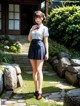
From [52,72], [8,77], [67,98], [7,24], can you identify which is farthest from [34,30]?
[7,24]

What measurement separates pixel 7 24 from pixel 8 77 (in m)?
10.4

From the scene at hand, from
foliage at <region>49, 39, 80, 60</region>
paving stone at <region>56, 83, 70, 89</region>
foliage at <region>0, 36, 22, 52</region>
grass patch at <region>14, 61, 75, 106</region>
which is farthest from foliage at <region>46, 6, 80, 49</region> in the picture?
paving stone at <region>56, 83, 70, 89</region>

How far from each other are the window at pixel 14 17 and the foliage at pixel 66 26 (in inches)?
80.5

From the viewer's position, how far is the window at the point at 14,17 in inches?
742

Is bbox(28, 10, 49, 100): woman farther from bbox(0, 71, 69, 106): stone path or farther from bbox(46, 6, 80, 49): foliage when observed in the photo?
bbox(46, 6, 80, 49): foliage

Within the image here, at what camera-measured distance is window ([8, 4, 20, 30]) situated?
18.8 m

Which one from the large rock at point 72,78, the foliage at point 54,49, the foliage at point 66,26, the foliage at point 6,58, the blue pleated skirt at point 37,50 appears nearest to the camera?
the blue pleated skirt at point 37,50

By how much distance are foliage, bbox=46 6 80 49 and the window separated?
6.71 feet

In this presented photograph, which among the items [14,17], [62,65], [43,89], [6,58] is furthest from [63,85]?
[14,17]

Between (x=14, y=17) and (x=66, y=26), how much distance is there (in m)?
4.50

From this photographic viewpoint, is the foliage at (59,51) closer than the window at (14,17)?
Yes

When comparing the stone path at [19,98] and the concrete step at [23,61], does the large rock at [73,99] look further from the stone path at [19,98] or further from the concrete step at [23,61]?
the concrete step at [23,61]

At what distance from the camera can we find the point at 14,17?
62.1 feet

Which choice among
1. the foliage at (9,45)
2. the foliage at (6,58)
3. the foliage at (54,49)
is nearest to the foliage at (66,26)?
the foliage at (54,49)
